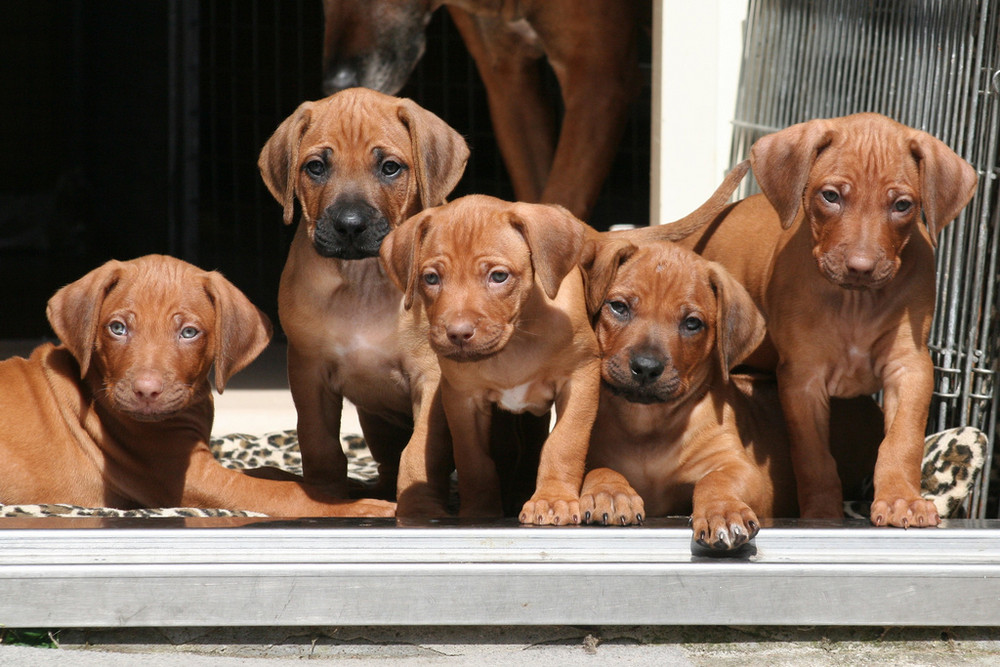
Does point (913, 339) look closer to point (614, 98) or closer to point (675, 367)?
point (675, 367)

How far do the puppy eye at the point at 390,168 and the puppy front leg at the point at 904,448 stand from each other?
1728mm

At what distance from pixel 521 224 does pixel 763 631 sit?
136 cm

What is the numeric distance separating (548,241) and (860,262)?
0.91m

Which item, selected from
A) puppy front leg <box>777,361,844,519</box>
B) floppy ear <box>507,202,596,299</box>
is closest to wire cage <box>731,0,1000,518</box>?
puppy front leg <box>777,361,844,519</box>

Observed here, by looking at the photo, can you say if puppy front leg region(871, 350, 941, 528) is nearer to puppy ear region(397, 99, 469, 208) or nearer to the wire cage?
the wire cage

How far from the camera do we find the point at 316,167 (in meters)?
4.10

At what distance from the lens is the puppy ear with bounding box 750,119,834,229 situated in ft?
12.8

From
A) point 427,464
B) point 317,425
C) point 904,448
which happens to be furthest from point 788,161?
point 317,425

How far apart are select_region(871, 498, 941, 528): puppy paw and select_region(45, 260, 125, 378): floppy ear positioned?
2.54m

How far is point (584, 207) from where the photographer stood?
21.0ft

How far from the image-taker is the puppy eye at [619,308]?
3902 millimetres

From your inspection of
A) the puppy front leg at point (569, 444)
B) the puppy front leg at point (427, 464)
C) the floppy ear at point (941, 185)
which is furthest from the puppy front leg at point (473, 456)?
the floppy ear at point (941, 185)

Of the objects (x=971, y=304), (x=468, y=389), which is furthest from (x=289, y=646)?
(x=971, y=304)

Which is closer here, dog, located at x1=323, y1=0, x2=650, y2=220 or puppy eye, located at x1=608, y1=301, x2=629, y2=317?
puppy eye, located at x1=608, y1=301, x2=629, y2=317
